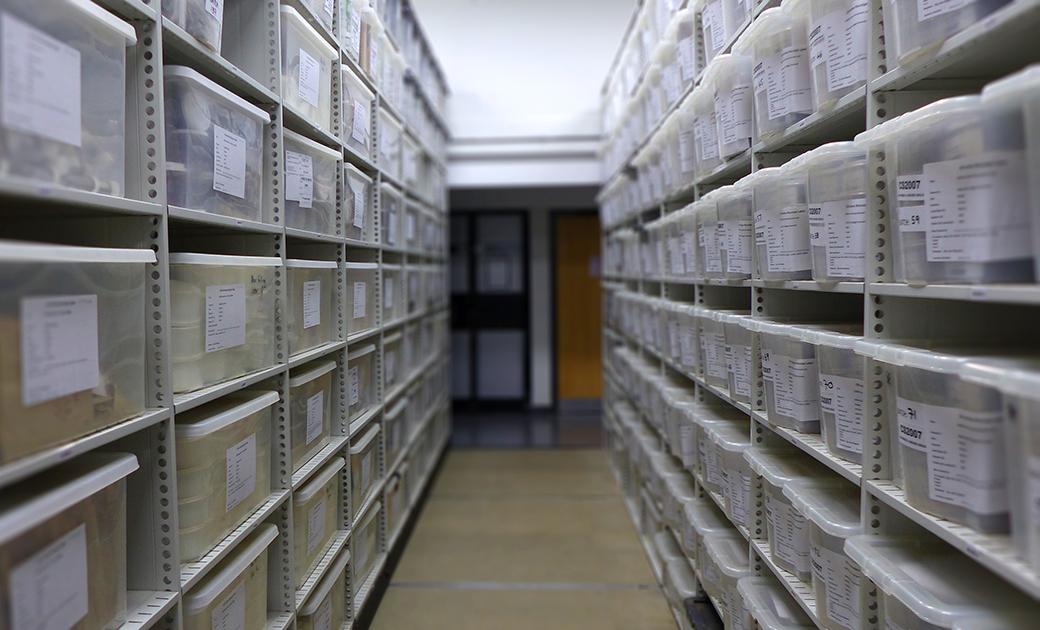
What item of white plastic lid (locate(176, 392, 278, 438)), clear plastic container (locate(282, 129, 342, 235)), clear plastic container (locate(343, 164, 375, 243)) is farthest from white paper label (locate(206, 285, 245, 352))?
clear plastic container (locate(343, 164, 375, 243))

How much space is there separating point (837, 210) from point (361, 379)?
1.88 m

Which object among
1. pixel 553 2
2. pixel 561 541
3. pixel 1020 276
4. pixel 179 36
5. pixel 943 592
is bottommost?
pixel 561 541

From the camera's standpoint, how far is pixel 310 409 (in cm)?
201

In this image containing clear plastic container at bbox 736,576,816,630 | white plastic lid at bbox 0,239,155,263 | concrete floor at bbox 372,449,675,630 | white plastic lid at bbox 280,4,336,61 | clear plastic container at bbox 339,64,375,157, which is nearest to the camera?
white plastic lid at bbox 0,239,155,263

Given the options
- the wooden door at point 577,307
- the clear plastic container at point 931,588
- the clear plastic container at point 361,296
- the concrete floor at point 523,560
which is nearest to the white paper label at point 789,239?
the clear plastic container at point 931,588

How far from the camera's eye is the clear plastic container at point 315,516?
187 centimetres

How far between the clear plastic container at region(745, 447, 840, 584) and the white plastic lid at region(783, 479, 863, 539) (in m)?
→ 0.04

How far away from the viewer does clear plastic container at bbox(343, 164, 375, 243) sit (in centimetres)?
230

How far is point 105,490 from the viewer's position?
1046 mm

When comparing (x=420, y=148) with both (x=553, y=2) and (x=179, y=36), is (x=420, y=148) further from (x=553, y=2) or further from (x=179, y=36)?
(x=179, y=36)

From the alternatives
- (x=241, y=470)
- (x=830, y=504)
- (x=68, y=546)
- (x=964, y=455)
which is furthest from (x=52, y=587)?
(x=830, y=504)

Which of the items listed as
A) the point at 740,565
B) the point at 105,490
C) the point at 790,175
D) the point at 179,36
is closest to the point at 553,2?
the point at 790,175

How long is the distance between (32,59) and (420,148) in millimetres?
3108

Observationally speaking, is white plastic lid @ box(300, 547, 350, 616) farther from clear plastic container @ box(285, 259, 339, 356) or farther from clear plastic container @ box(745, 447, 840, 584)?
clear plastic container @ box(745, 447, 840, 584)
